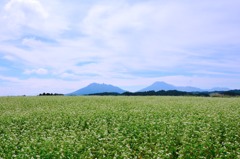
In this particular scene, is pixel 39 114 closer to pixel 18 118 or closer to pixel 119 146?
pixel 18 118

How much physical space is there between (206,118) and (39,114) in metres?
16.2

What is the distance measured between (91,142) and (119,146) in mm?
2369

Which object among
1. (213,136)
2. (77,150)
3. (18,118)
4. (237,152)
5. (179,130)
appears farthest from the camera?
(18,118)

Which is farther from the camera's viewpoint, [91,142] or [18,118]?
[18,118]

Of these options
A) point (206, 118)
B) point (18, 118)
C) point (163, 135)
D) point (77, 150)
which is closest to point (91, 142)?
point (77, 150)

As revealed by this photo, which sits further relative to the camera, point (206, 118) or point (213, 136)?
point (206, 118)

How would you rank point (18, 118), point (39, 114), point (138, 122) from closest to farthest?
point (138, 122), point (18, 118), point (39, 114)

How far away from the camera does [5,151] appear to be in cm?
1600

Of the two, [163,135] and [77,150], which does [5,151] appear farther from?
[163,135]

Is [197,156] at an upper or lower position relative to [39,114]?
lower

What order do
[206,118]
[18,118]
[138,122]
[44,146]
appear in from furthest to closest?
[18,118]
[206,118]
[138,122]
[44,146]

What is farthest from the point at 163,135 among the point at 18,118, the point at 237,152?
the point at 18,118

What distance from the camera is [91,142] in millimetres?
16875

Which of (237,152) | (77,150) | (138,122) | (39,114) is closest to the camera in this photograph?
(237,152)
